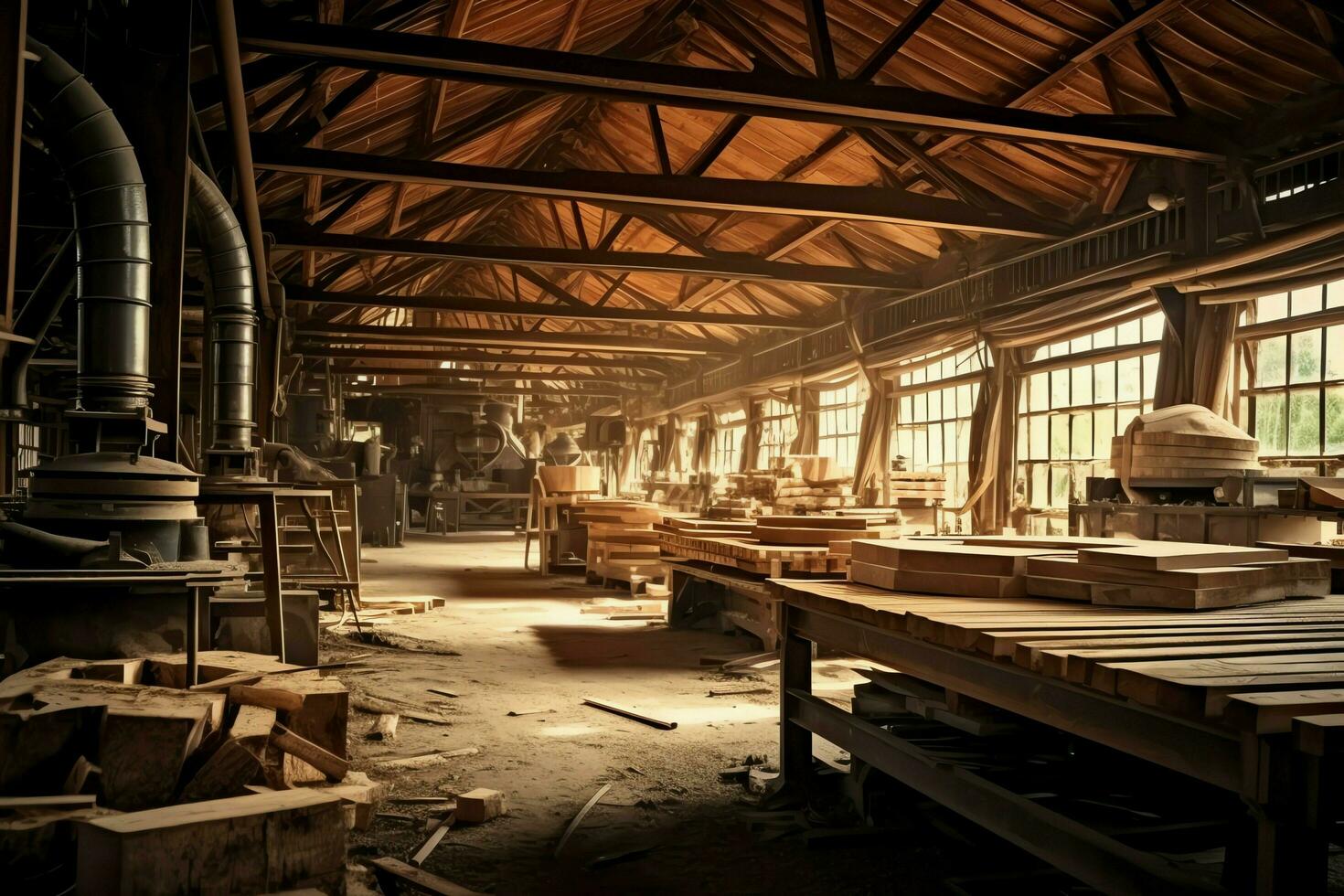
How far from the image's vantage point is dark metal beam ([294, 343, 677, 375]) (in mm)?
20344

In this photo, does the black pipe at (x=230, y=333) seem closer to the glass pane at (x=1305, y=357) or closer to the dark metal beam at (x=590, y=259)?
the dark metal beam at (x=590, y=259)

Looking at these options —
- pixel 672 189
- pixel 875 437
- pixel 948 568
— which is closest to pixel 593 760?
pixel 948 568

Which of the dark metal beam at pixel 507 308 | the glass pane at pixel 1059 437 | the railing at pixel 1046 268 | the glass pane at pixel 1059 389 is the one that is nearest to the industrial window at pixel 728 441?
the railing at pixel 1046 268

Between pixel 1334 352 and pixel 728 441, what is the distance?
15418 millimetres

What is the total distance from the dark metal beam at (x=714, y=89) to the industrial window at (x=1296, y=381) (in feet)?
4.49

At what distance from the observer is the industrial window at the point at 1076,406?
32.6 ft

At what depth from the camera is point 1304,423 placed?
798cm

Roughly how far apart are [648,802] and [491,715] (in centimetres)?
198

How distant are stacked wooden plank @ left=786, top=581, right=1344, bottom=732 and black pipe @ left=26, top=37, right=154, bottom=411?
3.50 meters

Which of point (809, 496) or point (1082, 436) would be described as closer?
point (1082, 436)

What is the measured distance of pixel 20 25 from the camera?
4117 mm

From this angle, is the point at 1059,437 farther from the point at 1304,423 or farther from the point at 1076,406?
the point at 1304,423

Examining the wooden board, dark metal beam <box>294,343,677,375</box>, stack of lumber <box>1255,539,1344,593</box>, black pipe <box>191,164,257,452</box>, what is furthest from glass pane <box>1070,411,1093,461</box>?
dark metal beam <box>294,343,677,375</box>

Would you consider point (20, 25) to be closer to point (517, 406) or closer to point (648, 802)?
point (648, 802)
